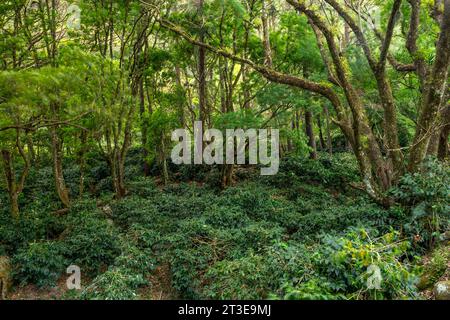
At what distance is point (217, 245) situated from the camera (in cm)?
795

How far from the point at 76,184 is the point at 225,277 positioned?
9.36 meters

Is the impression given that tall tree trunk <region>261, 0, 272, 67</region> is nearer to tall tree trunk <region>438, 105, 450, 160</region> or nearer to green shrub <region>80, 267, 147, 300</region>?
tall tree trunk <region>438, 105, 450, 160</region>

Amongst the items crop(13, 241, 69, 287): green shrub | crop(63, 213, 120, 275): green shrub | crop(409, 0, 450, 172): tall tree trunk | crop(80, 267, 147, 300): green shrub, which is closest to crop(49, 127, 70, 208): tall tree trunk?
crop(63, 213, 120, 275): green shrub

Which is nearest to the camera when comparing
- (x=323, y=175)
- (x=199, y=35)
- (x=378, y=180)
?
(x=378, y=180)

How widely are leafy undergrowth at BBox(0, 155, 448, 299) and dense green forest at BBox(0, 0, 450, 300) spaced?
0.04 meters

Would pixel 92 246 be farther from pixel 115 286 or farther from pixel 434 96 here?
pixel 434 96

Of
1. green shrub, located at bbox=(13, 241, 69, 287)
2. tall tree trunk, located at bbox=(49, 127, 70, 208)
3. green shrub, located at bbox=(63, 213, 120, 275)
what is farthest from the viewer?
tall tree trunk, located at bbox=(49, 127, 70, 208)

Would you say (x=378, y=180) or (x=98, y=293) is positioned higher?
(x=378, y=180)

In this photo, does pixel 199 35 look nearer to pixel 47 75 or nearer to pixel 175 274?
pixel 47 75

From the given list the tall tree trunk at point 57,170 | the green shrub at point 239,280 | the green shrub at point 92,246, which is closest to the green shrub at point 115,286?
the green shrub at point 92,246

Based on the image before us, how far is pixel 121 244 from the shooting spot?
8219mm

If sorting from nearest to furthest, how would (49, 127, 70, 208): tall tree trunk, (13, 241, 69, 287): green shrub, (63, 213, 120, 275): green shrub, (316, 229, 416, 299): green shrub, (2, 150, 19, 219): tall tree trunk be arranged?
1. (316, 229, 416, 299): green shrub
2. (13, 241, 69, 287): green shrub
3. (63, 213, 120, 275): green shrub
4. (2, 150, 19, 219): tall tree trunk
5. (49, 127, 70, 208): tall tree trunk

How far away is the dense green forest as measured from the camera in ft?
19.9
